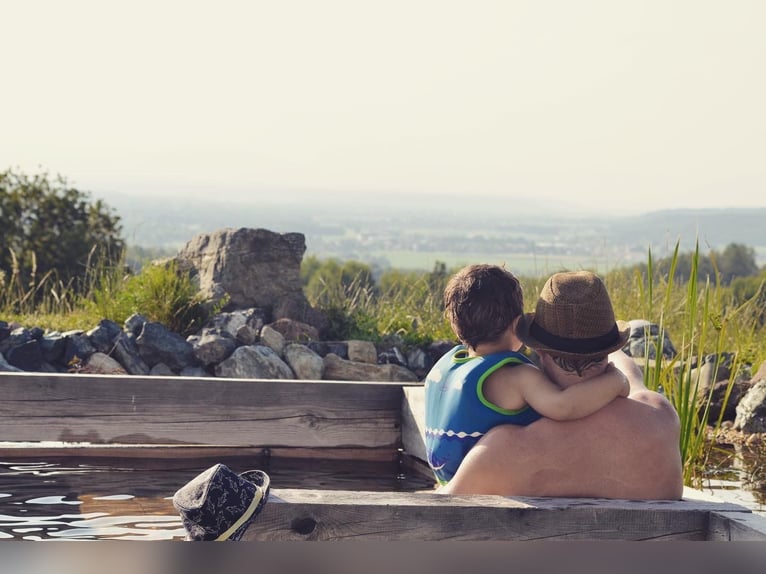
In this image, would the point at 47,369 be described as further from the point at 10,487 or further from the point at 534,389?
the point at 534,389

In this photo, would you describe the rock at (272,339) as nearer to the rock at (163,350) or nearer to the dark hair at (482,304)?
the rock at (163,350)

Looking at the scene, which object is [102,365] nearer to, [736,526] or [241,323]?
[241,323]

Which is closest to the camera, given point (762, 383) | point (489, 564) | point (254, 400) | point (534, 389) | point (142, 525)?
point (489, 564)

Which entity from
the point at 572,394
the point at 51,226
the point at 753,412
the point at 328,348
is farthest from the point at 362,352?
the point at 51,226

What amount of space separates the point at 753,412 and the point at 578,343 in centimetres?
446

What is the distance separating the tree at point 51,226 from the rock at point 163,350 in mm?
5767

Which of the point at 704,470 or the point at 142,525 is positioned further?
the point at 704,470

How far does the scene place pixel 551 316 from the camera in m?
3.08

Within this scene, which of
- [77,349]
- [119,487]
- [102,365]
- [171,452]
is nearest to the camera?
[119,487]

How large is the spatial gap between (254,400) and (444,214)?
149752 millimetres

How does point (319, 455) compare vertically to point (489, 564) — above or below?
below

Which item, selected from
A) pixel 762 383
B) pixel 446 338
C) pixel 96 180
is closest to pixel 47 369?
pixel 446 338

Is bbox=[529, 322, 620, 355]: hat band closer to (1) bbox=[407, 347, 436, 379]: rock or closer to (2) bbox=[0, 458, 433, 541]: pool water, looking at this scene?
(2) bbox=[0, 458, 433, 541]: pool water

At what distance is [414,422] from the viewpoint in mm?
4289
